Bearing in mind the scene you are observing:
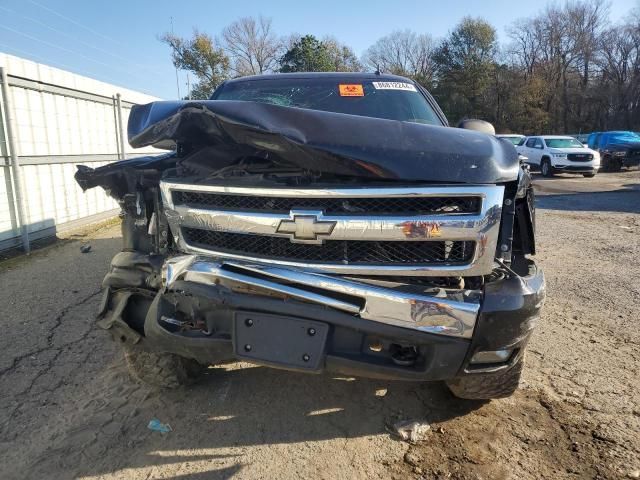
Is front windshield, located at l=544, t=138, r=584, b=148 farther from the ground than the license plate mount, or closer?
farther from the ground

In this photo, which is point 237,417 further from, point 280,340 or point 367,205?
point 367,205

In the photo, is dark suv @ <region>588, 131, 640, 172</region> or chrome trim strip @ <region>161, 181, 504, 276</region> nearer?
chrome trim strip @ <region>161, 181, 504, 276</region>

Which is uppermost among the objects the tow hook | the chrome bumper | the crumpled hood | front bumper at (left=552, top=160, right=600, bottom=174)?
the crumpled hood

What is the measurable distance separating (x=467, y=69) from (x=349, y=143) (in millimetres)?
44653

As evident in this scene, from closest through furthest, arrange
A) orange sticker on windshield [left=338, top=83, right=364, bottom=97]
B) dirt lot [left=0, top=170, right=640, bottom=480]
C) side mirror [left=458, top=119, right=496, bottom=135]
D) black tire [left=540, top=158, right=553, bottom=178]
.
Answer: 1. dirt lot [left=0, top=170, right=640, bottom=480]
2. side mirror [left=458, top=119, right=496, bottom=135]
3. orange sticker on windshield [left=338, top=83, right=364, bottom=97]
4. black tire [left=540, top=158, right=553, bottom=178]

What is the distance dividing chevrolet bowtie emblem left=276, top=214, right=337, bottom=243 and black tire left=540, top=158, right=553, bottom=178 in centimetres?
1995

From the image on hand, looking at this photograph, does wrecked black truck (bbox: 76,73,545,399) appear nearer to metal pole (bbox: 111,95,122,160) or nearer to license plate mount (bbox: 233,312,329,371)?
license plate mount (bbox: 233,312,329,371)

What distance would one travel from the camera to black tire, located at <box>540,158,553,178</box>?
19.5 m

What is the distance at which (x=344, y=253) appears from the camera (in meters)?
2.12

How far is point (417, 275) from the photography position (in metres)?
2.08

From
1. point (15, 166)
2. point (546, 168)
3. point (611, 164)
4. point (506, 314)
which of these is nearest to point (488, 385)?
point (506, 314)

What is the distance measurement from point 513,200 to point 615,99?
4979 cm

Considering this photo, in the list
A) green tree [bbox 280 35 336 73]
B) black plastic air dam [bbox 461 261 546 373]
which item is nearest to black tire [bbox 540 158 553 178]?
black plastic air dam [bbox 461 261 546 373]


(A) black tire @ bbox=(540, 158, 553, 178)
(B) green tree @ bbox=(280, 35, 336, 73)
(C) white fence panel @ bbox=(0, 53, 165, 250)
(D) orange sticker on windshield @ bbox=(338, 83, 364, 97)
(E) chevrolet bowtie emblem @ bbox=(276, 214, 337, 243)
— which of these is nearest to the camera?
(E) chevrolet bowtie emblem @ bbox=(276, 214, 337, 243)
